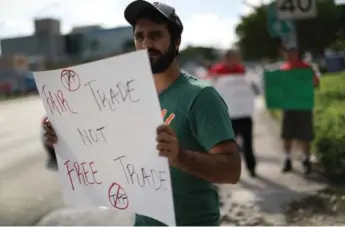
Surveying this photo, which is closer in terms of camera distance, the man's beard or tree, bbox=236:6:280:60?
the man's beard

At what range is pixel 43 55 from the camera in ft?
313

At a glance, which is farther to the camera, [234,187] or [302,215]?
[234,187]

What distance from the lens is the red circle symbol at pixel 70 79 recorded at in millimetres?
2514

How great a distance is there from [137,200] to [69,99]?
48cm

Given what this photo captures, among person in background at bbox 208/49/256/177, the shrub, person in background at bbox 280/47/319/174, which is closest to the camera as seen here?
the shrub

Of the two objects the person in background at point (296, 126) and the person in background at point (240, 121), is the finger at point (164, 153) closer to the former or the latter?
the person in background at point (296, 126)

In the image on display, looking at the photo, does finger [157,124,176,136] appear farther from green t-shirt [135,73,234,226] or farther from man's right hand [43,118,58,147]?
man's right hand [43,118,58,147]

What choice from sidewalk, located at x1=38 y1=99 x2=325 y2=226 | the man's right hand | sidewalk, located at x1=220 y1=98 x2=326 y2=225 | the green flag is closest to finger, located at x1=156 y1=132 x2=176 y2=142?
the man's right hand

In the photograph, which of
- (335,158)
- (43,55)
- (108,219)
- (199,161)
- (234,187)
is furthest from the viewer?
(43,55)

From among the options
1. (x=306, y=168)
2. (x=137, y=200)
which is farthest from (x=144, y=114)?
(x=306, y=168)

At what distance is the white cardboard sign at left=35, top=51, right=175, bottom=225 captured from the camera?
227cm

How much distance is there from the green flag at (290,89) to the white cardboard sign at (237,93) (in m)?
0.31

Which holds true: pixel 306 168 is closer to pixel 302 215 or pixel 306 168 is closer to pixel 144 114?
pixel 302 215

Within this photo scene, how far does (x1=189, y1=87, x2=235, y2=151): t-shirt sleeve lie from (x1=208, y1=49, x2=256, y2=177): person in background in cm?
609
